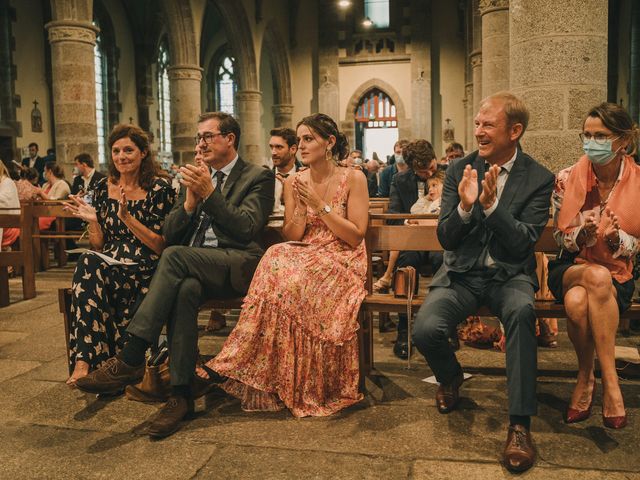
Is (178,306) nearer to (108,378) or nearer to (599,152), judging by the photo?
(108,378)

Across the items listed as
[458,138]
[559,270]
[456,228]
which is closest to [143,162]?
[456,228]

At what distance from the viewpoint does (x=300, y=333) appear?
332cm

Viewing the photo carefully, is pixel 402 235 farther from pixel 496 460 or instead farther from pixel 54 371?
pixel 54 371

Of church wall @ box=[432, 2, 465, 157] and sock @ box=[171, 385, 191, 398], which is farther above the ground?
church wall @ box=[432, 2, 465, 157]

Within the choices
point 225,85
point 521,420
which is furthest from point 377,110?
point 521,420

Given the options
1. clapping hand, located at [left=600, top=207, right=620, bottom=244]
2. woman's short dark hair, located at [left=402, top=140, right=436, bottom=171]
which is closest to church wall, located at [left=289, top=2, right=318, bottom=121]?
woman's short dark hair, located at [left=402, top=140, right=436, bottom=171]

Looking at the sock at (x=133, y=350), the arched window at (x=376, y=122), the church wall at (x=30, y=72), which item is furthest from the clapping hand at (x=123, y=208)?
the arched window at (x=376, y=122)

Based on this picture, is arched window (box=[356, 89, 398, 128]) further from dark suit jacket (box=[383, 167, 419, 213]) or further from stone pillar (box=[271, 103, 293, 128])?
dark suit jacket (box=[383, 167, 419, 213])

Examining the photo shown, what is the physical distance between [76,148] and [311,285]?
805 centimetres

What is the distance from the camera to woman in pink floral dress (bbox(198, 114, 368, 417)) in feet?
10.9

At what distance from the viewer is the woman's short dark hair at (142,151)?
380 centimetres

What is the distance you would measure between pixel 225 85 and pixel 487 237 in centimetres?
2504

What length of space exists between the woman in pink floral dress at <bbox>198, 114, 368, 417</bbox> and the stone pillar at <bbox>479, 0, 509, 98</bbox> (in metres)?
6.05

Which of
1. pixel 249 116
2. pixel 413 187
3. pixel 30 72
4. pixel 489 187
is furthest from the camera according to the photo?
pixel 249 116
